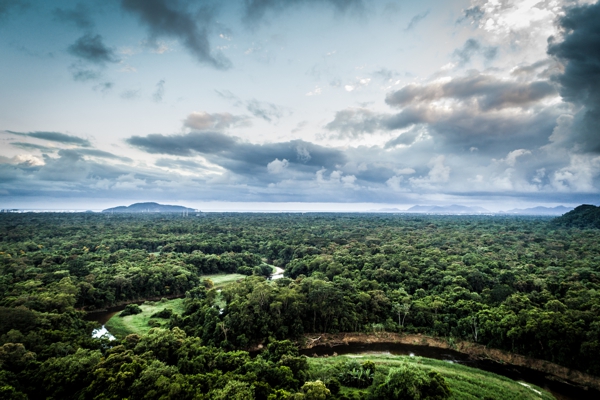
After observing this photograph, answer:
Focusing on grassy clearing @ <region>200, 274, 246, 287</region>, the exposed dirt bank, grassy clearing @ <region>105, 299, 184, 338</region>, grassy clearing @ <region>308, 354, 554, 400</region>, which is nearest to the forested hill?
the exposed dirt bank

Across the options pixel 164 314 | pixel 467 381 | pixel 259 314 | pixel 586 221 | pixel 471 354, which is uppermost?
pixel 586 221

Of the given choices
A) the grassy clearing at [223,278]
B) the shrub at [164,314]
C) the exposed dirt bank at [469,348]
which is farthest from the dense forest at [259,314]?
the shrub at [164,314]

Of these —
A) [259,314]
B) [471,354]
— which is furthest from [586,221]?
[259,314]

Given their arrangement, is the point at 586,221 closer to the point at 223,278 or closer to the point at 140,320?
the point at 223,278

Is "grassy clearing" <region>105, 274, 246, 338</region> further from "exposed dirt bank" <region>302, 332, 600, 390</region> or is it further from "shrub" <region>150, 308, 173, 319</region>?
A: "exposed dirt bank" <region>302, 332, 600, 390</region>

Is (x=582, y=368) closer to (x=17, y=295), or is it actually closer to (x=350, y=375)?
(x=350, y=375)

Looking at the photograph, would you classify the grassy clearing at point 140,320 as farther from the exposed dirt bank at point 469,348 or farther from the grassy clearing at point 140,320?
the exposed dirt bank at point 469,348
